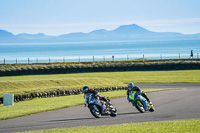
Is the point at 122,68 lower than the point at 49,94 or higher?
higher

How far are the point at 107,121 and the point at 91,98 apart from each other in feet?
4.26

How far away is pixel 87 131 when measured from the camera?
14.6 meters

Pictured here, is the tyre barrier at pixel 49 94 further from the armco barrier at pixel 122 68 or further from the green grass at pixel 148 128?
the armco barrier at pixel 122 68

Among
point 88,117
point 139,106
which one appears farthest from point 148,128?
point 139,106

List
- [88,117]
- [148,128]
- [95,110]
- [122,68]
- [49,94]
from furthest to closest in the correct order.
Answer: [122,68] → [49,94] → [88,117] → [95,110] → [148,128]

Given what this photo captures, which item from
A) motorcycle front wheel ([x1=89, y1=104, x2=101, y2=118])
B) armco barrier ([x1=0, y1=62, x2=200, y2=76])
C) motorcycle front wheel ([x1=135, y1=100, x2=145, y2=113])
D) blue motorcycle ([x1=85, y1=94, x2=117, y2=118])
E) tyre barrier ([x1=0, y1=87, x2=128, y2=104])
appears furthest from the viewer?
armco barrier ([x1=0, y1=62, x2=200, y2=76])

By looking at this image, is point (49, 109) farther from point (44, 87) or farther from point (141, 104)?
point (44, 87)

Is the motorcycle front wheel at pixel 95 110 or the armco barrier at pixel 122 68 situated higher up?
the armco barrier at pixel 122 68

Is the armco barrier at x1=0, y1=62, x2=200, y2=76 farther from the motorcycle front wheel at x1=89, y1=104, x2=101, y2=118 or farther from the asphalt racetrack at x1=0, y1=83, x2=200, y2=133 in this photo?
the motorcycle front wheel at x1=89, y1=104, x2=101, y2=118

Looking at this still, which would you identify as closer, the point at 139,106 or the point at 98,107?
the point at 98,107

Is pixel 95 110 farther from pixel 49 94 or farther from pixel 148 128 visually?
pixel 49 94

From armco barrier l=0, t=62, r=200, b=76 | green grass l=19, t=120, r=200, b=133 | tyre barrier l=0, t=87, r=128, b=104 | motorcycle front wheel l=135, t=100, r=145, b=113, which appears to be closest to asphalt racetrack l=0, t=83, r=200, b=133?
motorcycle front wheel l=135, t=100, r=145, b=113

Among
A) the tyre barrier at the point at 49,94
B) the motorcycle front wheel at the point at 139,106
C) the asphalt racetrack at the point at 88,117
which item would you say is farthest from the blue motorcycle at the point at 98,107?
the tyre barrier at the point at 49,94

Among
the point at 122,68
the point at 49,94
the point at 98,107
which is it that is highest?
the point at 122,68
